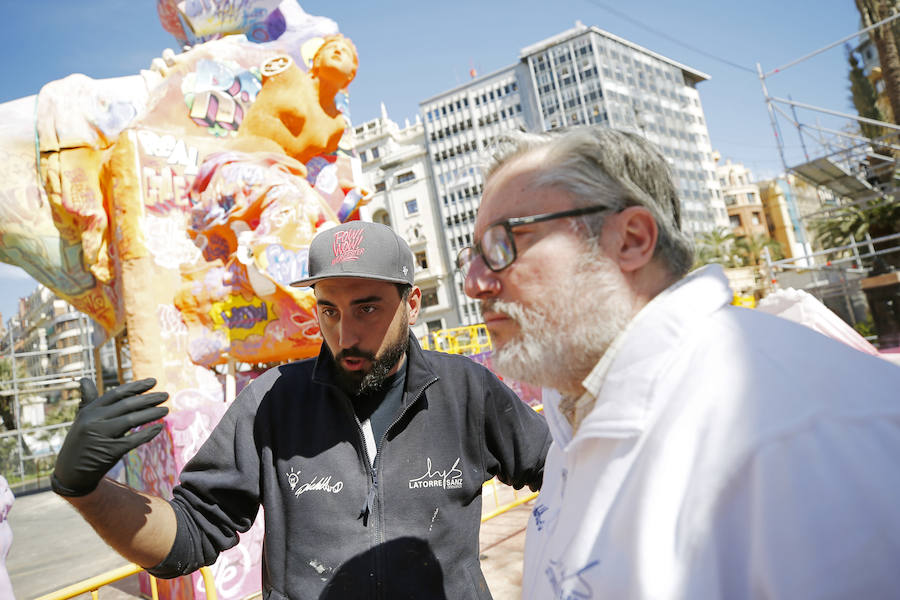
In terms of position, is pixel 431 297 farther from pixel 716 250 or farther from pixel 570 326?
pixel 570 326

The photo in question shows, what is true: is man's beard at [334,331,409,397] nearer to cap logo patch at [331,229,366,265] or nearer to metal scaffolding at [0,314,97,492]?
cap logo patch at [331,229,366,265]

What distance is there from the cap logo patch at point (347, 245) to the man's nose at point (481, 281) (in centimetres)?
79

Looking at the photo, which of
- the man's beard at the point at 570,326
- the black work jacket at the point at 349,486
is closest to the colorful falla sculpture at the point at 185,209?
the black work jacket at the point at 349,486

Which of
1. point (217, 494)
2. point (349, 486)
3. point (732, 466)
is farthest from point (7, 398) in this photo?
point (732, 466)

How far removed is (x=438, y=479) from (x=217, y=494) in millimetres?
815

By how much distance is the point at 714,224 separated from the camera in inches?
2463

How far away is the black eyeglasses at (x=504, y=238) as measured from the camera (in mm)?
1340

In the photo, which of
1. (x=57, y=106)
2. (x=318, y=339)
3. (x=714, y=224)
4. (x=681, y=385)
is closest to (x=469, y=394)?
(x=681, y=385)

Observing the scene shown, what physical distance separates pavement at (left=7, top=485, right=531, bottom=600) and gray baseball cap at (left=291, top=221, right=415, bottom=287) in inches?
141

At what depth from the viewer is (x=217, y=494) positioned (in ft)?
6.61

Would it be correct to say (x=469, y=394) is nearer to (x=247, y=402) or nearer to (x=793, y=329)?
(x=247, y=402)

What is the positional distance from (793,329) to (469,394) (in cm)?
142

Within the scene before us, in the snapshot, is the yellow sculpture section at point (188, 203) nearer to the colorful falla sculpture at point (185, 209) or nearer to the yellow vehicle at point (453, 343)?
the colorful falla sculpture at point (185, 209)

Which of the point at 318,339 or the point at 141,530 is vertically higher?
the point at 318,339
